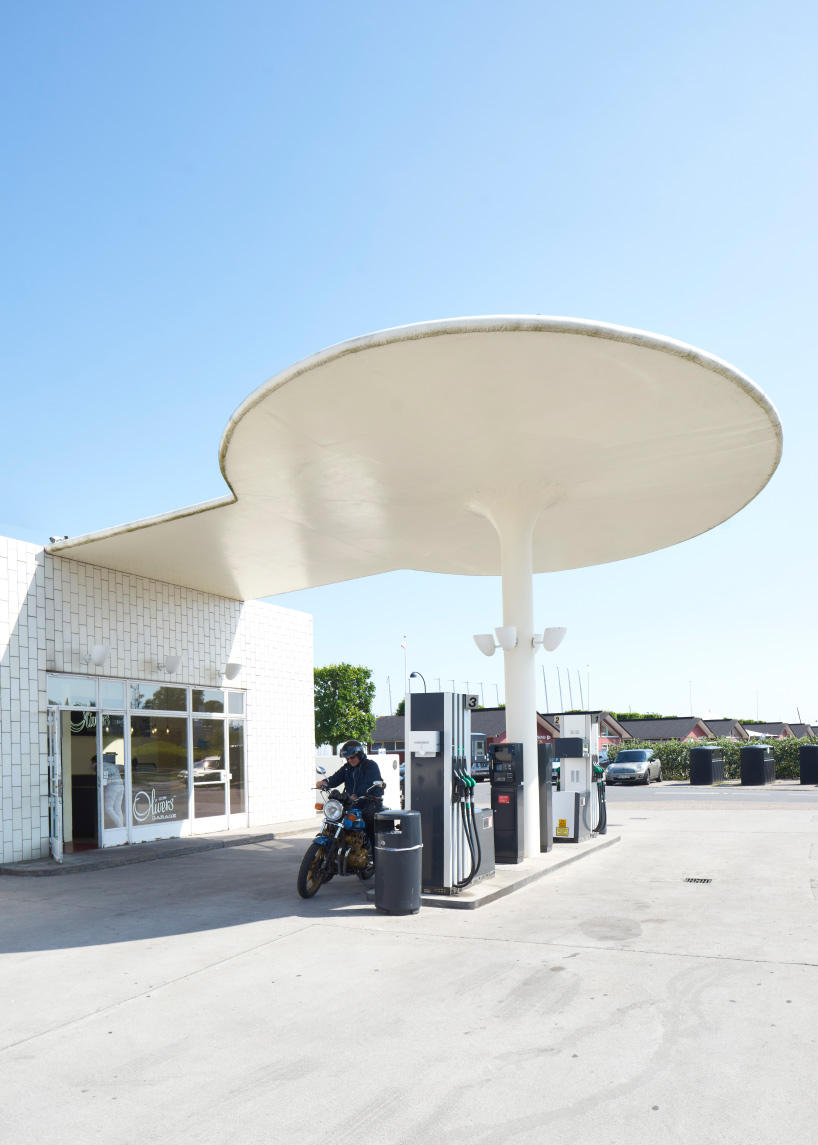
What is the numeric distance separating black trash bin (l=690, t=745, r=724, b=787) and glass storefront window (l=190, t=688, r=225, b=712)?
19.9m

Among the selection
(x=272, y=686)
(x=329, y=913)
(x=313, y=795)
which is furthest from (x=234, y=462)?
(x=313, y=795)

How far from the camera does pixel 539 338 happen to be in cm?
714

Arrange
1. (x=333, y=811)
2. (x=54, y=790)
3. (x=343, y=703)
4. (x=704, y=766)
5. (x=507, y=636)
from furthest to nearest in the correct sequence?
(x=343, y=703)
(x=704, y=766)
(x=54, y=790)
(x=507, y=636)
(x=333, y=811)

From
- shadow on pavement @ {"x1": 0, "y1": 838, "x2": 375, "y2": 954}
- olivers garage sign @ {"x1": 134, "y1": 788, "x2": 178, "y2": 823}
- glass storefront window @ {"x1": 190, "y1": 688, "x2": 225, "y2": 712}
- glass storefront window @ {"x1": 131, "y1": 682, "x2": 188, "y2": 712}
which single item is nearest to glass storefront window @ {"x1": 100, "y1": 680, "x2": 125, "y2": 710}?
glass storefront window @ {"x1": 131, "y1": 682, "x2": 188, "y2": 712}

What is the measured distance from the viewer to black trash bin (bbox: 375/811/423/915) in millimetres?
7812

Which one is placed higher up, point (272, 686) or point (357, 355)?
point (357, 355)

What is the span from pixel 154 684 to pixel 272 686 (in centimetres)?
329

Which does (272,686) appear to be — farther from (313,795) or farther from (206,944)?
(206,944)

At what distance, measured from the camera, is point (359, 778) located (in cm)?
903

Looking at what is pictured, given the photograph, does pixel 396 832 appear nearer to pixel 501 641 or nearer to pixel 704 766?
pixel 501 641

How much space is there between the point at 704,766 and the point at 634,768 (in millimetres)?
3091

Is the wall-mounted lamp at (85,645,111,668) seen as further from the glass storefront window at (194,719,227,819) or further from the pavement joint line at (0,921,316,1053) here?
the pavement joint line at (0,921,316,1053)

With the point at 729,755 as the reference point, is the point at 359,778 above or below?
above

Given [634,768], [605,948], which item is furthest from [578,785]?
[634,768]
